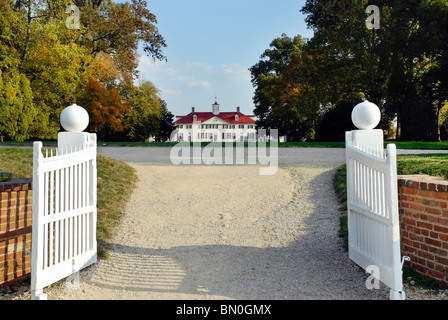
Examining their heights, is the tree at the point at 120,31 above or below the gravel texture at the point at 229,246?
above

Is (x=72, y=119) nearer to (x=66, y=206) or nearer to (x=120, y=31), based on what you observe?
(x=66, y=206)

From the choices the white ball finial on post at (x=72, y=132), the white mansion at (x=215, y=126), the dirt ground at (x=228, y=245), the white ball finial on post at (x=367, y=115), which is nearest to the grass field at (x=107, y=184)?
the dirt ground at (x=228, y=245)

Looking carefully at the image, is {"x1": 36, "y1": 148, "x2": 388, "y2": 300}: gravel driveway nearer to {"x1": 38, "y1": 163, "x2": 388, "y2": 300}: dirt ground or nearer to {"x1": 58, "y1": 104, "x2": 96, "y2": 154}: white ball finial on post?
{"x1": 38, "y1": 163, "x2": 388, "y2": 300}: dirt ground

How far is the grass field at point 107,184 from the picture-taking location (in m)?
6.85

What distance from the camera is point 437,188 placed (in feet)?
14.4

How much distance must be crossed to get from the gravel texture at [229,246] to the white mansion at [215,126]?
72.5 metres

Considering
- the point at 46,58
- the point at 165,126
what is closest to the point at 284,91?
the point at 46,58

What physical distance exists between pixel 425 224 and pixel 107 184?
7074mm

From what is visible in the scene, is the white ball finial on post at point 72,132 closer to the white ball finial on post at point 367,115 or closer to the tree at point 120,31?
the white ball finial on post at point 367,115

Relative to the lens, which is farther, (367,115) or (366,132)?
(366,132)

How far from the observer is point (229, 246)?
611cm

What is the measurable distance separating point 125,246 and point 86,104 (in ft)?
71.1

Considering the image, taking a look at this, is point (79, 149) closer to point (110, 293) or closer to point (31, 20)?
point (110, 293)

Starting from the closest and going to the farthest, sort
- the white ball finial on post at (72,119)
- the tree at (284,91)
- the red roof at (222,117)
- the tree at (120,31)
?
the white ball finial on post at (72,119), the tree at (120,31), the tree at (284,91), the red roof at (222,117)
